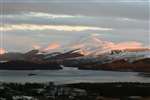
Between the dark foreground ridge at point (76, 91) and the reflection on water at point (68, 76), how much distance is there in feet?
0.13

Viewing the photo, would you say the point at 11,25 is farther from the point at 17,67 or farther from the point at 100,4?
the point at 100,4

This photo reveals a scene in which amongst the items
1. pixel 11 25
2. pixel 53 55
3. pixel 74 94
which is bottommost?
pixel 74 94

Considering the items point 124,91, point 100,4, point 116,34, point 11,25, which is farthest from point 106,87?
point 11,25

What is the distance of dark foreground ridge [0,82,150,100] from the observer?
4097mm

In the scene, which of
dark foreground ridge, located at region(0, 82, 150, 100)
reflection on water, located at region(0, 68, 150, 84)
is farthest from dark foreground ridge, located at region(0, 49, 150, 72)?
dark foreground ridge, located at region(0, 82, 150, 100)

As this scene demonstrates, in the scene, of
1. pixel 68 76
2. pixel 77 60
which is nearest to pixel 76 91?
pixel 68 76

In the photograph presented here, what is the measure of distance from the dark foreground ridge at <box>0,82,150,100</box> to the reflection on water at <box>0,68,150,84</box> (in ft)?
0.13

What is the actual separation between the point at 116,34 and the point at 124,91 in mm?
498

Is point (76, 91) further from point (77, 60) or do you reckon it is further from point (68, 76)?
point (77, 60)

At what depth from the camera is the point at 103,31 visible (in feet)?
13.8

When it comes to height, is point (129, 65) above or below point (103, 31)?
below

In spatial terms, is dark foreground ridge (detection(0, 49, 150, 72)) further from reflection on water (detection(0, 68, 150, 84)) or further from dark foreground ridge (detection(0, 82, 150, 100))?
dark foreground ridge (detection(0, 82, 150, 100))

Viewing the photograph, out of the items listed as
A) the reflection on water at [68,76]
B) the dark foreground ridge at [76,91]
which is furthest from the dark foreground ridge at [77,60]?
the dark foreground ridge at [76,91]

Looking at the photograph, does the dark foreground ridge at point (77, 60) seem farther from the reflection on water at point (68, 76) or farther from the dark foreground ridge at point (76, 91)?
the dark foreground ridge at point (76, 91)
